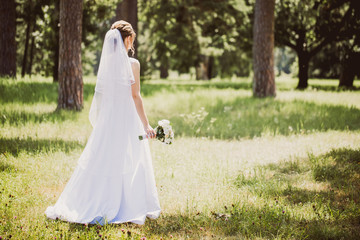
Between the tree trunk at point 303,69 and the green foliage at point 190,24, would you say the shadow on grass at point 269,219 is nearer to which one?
the green foliage at point 190,24

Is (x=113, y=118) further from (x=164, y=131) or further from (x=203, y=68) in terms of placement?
(x=203, y=68)

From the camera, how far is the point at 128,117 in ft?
12.5

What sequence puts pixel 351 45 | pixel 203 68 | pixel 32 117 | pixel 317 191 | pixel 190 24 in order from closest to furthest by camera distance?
pixel 317 191, pixel 32 117, pixel 351 45, pixel 190 24, pixel 203 68

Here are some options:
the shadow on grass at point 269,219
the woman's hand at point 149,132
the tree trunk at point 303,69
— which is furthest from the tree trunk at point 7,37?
the tree trunk at point 303,69

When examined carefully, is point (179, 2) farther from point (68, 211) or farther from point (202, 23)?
point (68, 211)

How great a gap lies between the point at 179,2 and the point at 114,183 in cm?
1847

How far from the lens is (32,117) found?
26.6 ft

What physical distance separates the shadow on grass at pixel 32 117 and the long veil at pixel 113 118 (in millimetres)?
4726

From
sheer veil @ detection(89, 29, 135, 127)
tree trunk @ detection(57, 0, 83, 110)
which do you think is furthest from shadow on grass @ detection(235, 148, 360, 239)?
tree trunk @ detection(57, 0, 83, 110)

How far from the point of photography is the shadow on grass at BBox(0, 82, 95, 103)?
1026cm

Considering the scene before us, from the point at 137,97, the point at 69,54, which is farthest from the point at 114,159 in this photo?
the point at 69,54

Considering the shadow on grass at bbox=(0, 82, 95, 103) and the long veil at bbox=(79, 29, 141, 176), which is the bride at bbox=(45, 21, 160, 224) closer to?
the long veil at bbox=(79, 29, 141, 176)

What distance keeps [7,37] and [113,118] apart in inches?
530

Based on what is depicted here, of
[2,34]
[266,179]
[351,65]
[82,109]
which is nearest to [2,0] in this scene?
[2,34]
